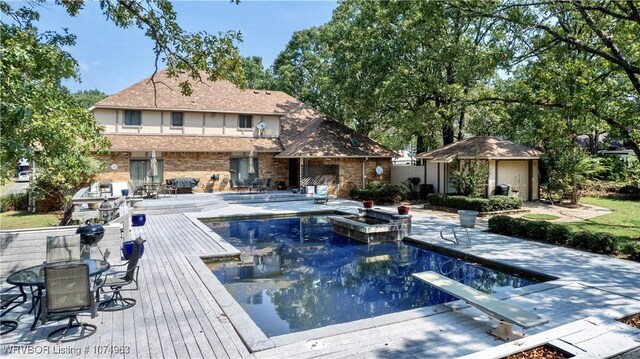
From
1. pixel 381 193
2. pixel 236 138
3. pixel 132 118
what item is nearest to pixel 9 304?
pixel 381 193

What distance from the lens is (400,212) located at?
43.4 ft

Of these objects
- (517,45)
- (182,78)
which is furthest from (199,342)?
(182,78)

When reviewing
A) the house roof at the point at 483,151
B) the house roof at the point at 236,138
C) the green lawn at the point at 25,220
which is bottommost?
the green lawn at the point at 25,220

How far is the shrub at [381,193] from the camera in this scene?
21.1 m

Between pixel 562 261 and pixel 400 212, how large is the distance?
5.06 m

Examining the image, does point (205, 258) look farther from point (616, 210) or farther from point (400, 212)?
point (616, 210)

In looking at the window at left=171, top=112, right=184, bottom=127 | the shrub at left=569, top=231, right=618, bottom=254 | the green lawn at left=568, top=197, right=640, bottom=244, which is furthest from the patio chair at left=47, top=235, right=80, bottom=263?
the window at left=171, top=112, right=184, bottom=127

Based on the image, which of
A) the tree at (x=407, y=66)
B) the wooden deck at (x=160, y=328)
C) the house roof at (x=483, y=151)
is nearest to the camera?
the wooden deck at (x=160, y=328)

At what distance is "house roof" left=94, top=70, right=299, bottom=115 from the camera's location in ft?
73.2

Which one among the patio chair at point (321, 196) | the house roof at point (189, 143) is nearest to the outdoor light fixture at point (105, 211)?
the patio chair at point (321, 196)

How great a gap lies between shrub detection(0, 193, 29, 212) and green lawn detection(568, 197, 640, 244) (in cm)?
2391

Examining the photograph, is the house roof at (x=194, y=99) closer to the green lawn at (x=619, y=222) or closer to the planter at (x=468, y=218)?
the planter at (x=468, y=218)

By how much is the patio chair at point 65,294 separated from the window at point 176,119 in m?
19.4

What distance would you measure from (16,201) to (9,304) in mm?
16418
